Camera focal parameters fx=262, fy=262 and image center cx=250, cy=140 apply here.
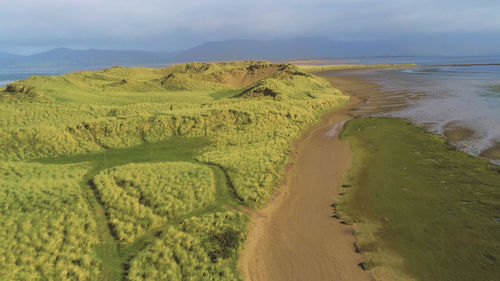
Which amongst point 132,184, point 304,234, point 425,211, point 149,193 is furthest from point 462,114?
point 132,184

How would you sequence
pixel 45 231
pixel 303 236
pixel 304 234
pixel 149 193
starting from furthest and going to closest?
pixel 149 193 < pixel 304 234 < pixel 303 236 < pixel 45 231

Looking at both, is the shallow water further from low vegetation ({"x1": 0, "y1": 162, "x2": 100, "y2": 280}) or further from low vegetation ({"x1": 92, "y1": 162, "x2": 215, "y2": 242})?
low vegetation ({"x1": 0, "y1": 162, "x2": 100, "y2": 280})

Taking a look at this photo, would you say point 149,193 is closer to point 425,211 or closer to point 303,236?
point 303,236

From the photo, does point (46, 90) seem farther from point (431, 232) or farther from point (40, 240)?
point (431, 232)

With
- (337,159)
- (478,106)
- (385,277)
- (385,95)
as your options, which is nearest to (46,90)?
(337,159)

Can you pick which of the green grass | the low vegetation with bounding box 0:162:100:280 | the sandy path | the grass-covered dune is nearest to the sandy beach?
the sandy path

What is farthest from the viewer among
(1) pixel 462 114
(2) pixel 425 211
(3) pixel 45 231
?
(1) pixel 462 114
